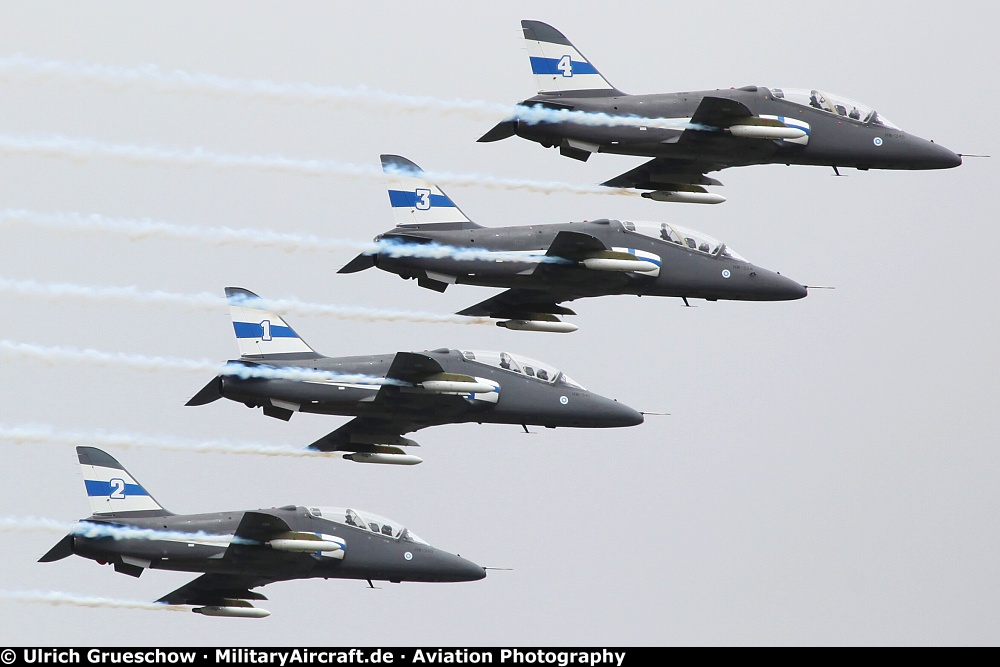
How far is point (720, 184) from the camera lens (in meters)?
60.5

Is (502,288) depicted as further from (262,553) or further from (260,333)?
(262,553)

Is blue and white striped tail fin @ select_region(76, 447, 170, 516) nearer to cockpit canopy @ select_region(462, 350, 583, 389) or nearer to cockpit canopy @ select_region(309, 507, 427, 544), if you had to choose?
cockpit canopy @ select_region(309, 507, 427, 544)

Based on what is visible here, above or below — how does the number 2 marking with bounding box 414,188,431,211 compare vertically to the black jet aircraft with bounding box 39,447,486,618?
above

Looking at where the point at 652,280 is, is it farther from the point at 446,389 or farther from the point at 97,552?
the point at 97,552

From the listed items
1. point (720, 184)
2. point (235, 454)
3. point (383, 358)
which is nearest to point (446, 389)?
point (383, 358)

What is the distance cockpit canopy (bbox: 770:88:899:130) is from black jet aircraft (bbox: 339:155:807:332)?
443 cm

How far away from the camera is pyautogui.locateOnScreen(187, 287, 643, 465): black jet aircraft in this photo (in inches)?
2265

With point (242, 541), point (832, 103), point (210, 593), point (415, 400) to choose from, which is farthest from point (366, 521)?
point (832, 103)

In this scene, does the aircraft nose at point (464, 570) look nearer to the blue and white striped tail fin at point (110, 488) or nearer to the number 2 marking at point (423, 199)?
the blue and white striped tail fin at point (110, 488)

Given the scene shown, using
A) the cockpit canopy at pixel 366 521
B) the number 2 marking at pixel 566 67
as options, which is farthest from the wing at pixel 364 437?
the number 2 marking at pixel 566 67

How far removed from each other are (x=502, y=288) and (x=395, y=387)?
4050 millimetres

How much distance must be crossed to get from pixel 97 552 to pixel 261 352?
274 inches

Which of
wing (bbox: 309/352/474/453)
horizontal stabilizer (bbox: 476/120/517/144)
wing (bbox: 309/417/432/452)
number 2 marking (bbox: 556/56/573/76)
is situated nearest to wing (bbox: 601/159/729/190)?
number 2 marking (bbox: 556/56/573/76)
